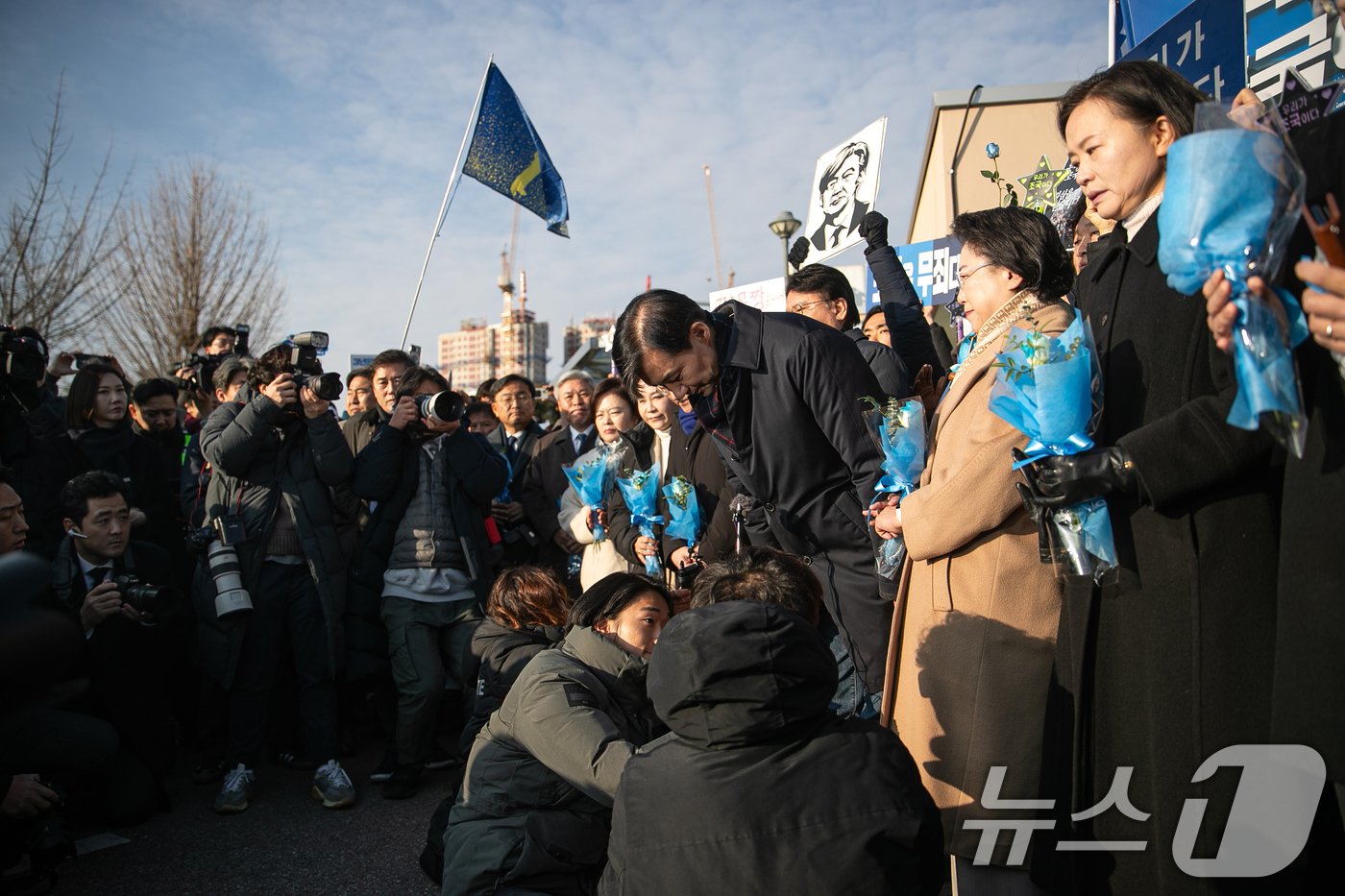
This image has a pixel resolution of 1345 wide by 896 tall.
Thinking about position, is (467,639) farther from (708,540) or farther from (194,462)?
(194,462)

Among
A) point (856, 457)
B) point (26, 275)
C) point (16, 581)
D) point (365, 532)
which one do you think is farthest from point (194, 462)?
point (26, 275)

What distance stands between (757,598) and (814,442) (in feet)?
2.21

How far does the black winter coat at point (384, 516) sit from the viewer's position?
4.95 metres

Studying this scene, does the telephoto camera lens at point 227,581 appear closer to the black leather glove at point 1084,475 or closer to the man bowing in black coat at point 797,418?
the man bowing in black coat at point 797,418

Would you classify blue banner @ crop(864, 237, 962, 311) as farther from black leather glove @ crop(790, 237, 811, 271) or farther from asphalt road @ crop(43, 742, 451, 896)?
asphalt road @ crop(43, 742, 451, 896)

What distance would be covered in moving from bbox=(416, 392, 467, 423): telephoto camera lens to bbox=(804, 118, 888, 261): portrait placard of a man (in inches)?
127

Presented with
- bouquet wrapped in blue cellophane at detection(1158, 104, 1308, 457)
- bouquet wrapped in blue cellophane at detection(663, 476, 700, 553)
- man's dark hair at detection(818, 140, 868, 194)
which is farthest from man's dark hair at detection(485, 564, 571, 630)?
man's dark hair at detection(818, 140, 868, 194)

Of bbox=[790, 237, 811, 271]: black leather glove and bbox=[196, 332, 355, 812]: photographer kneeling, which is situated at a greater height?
bbox=[790, 237, 811, 271]: black leather glove

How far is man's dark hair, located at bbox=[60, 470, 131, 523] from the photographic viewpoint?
4410 mm

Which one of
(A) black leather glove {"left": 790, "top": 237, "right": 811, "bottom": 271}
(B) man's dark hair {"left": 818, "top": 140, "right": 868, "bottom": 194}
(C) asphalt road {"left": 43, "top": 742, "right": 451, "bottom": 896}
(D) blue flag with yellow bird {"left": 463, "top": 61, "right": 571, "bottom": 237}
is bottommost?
(C) asphalt road {"left": 43, "top": 742, "right": 451, "bottom": 896}

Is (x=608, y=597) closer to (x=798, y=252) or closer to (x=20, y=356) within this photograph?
(x=20, y=356)

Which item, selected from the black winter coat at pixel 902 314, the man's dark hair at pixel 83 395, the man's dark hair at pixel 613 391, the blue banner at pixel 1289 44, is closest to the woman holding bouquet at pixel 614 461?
the man's dark hair at pixel 613 391

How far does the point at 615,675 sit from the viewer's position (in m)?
2.80

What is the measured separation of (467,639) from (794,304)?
8.10ft
